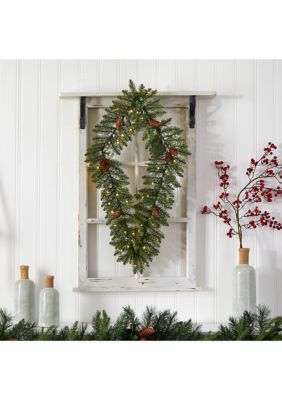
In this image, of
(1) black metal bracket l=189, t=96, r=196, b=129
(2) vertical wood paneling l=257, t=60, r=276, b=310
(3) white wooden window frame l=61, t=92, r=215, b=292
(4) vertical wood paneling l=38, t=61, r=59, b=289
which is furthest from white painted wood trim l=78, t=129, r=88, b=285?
(2) vertical wood paneling l=257, t=60, r=276, b=310

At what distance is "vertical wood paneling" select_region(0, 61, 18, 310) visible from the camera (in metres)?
2.71

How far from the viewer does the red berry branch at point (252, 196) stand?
2674 mm

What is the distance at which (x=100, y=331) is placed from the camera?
83.0 inches

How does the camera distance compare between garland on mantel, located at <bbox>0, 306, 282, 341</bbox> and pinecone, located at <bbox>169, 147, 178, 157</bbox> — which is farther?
pinecone, located at <bbox>169, 147, 178, 157</bbox>

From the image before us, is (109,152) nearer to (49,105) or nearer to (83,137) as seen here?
(83,137)

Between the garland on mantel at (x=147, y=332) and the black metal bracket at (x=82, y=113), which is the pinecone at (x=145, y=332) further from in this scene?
the black metal bracket at (x=82, y=113)

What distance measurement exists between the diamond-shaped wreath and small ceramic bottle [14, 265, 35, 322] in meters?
0.37

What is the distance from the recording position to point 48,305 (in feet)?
8.38

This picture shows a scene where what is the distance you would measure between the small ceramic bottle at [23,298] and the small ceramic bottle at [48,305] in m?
0.06

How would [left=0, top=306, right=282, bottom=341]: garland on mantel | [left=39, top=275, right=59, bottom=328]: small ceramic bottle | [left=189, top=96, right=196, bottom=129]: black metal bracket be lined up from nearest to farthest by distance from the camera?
[left=0, top=306, right=282, bottom=341]: garland on mantel < [left=39, top=275, right=59, bottom=328]: small ceramic bottle < [left=189, top=96, right=196, bottom=129]: black metal bracket

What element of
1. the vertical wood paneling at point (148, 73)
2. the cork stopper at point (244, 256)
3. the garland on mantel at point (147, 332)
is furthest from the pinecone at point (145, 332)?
the vertical wood paneling at point (148, 73)

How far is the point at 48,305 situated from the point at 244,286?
754 mm

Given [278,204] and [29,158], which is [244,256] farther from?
[29,158]

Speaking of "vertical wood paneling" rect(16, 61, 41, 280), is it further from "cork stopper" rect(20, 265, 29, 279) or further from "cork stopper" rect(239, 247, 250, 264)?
"cork stopper" rect(239, 247, 250, 264)
